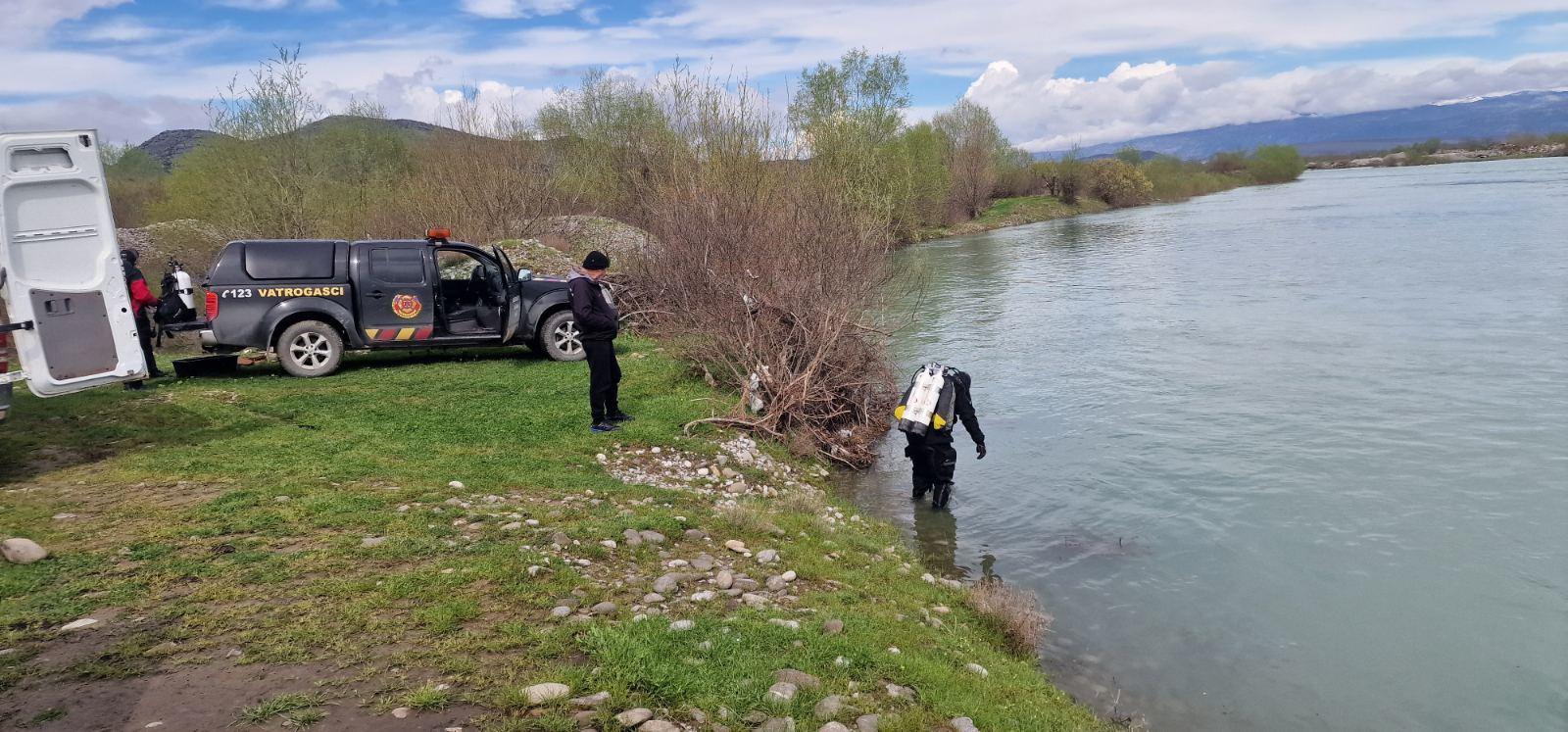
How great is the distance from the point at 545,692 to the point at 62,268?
7.05 metres

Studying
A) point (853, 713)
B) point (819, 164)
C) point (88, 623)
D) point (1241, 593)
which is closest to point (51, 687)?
point (88, 623)

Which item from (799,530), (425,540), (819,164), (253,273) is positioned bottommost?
(799,530)

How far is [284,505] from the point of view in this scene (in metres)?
6.52

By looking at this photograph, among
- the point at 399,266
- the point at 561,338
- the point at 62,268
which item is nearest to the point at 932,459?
the point at 561,338

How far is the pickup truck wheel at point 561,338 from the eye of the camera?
1369 cm

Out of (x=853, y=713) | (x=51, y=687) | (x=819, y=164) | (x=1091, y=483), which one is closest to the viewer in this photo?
(x=51, y=687)

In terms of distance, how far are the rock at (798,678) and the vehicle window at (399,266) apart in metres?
9.91

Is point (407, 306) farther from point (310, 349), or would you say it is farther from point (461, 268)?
point (461, 268)

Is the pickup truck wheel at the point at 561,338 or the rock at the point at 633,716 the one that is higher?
the pickup truck wheel at the point at 561,338

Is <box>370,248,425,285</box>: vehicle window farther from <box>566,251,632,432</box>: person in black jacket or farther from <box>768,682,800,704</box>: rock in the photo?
<box>768,682,800,704</box>: rock

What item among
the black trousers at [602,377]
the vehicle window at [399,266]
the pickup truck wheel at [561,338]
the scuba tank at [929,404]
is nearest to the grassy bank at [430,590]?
the black trousers at [602,377]

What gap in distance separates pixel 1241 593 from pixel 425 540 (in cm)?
714

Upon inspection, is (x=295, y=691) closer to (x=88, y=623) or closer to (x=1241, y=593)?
(x=88, y=623)

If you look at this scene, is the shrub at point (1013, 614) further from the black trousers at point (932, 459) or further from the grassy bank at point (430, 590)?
the black trousers at point (932, 459)
